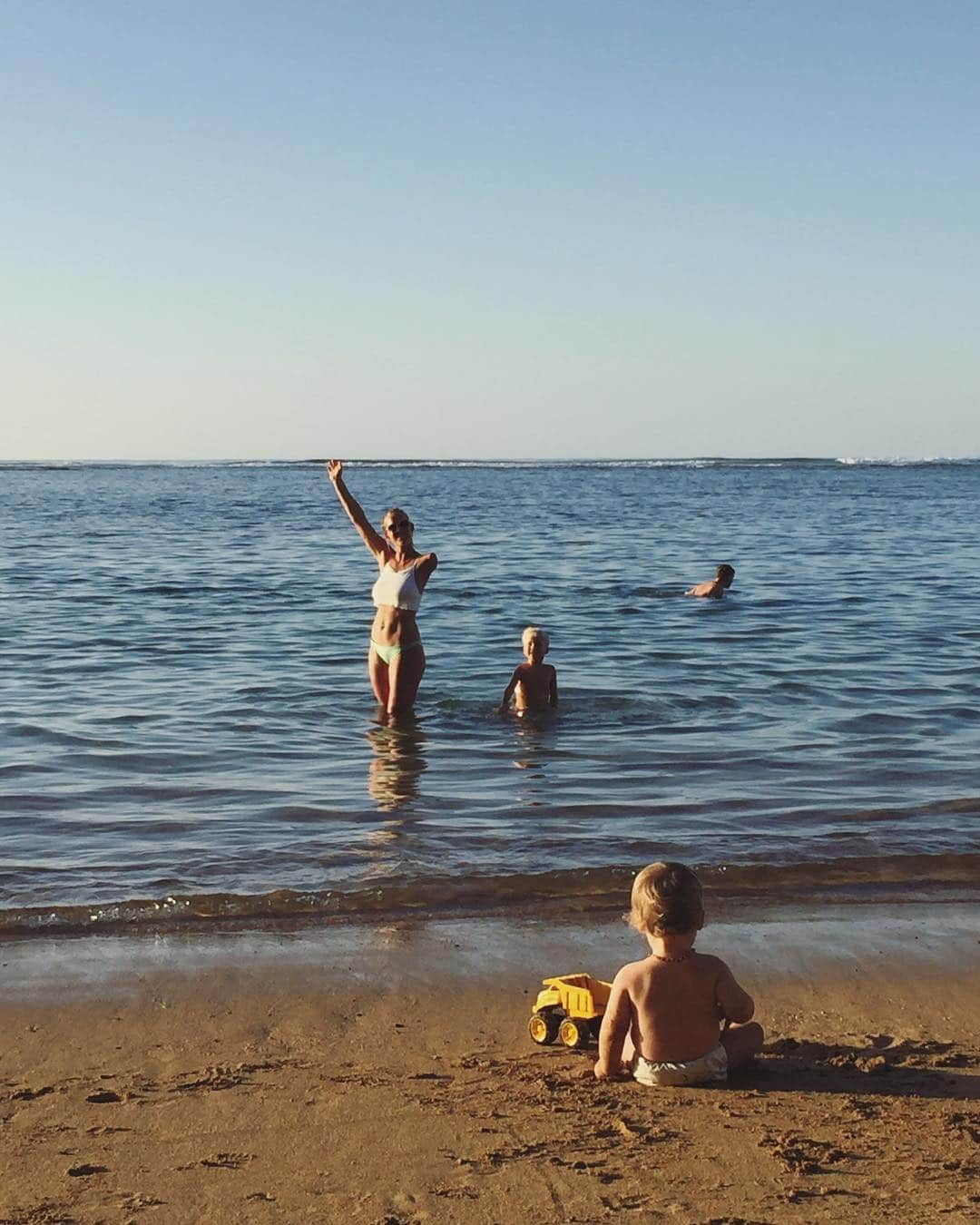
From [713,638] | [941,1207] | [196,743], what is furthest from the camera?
[713,638]

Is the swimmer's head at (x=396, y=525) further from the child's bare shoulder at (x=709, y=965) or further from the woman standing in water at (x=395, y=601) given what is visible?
the child's bare shoulder at (x=709, y=965)

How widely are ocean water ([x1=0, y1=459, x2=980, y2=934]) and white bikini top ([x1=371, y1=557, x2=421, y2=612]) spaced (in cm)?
96

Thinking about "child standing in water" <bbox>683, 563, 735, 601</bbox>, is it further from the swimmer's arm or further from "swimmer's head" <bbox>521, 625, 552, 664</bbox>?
the swimmer's arm

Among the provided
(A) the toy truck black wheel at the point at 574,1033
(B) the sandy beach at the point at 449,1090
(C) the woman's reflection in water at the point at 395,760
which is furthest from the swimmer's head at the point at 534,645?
(A) the toy truck black wheel at the point at 574,1033

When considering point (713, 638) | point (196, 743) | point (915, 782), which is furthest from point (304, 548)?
point (915, 782)

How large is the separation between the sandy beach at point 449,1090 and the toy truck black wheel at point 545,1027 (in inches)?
1.5

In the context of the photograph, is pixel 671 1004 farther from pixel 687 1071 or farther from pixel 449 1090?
pixel 449 1090

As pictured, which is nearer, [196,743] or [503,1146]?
Result: [503,1146]

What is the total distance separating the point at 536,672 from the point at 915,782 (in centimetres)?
327

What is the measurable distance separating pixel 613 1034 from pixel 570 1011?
0.32m

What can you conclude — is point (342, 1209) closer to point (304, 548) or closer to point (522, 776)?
point (522, 776)

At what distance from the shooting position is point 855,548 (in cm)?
2902

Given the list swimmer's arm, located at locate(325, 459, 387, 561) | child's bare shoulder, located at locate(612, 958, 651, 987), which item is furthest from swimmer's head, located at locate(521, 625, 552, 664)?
child's bare shoulder, located at locate(612, 958, 651, 987)

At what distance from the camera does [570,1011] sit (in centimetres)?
486
